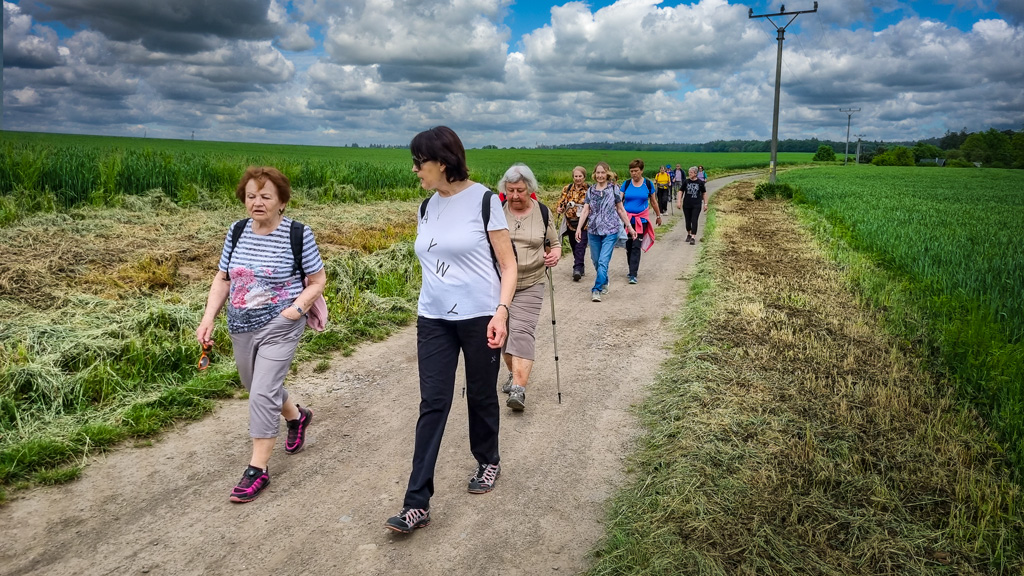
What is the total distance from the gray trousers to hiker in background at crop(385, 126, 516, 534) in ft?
3.15

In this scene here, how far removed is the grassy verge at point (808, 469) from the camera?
3277 mm

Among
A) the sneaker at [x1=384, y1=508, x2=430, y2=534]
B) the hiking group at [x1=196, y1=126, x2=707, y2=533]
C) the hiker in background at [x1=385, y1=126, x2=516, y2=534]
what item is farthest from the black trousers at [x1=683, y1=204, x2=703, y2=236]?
the sneaker at [x1=384, y1=508, x2=430, y2=534]

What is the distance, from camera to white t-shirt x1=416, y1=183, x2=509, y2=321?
3465 mm

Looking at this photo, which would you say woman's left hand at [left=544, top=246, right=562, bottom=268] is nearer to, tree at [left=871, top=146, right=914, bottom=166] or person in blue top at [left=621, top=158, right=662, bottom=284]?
person in blue top at [left=621, top=158, right=662, bottom=284]

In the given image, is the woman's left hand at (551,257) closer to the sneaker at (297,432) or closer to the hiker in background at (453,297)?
the hiker in background at (453,297)

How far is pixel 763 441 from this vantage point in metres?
4.56

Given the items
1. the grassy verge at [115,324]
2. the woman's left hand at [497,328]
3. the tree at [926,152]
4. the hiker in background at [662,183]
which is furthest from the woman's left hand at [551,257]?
the tree at [926,152]

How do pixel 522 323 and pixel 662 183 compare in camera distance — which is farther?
pixel 662 183

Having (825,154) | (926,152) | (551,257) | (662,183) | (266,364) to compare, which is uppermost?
(825,154)

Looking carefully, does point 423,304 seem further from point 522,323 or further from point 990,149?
point 990,149

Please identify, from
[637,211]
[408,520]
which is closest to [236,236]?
[408,520]

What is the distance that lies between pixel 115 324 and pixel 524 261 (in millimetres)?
4029

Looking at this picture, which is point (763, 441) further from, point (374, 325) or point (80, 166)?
point (80, 166)

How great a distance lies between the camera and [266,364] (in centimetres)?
389
